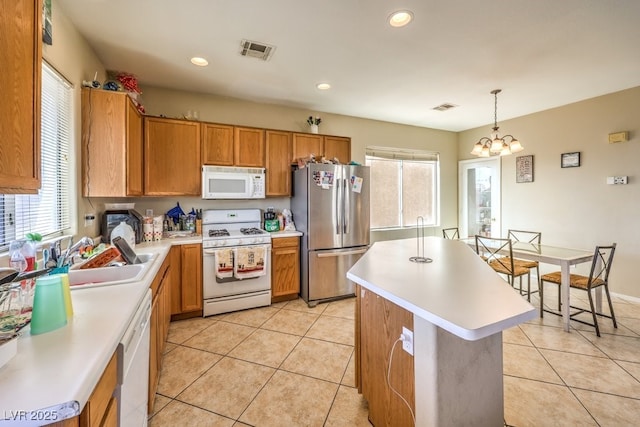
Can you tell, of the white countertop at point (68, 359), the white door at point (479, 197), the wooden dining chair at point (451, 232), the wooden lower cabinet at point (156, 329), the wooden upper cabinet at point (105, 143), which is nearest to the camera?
the white countertop at point (68, 359)

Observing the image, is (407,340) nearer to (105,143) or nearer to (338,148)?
(105,143)

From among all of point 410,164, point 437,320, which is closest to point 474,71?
point 410,164

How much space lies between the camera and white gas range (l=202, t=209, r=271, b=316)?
2.94 meters

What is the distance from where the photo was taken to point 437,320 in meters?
0.92

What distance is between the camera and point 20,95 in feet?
3.13

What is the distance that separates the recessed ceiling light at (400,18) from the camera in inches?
75.3

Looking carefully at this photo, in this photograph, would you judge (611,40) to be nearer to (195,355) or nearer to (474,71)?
(474,71)

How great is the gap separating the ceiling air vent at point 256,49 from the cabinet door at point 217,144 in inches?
38.5

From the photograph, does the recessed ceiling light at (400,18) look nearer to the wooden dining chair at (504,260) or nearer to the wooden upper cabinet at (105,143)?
the wooden upper cabinet at (105,143)

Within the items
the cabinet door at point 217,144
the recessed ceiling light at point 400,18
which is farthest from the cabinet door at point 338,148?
the recessed ceiling light at point 400,18

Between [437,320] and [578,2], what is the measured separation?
241cm

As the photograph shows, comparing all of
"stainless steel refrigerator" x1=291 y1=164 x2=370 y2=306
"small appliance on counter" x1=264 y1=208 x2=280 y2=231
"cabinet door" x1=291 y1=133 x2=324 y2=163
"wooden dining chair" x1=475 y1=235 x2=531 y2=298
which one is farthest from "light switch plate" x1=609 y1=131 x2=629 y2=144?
"small appliance on counter" x1=264 y1=208 x2=280 y2=231

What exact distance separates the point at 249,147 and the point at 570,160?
4389mm

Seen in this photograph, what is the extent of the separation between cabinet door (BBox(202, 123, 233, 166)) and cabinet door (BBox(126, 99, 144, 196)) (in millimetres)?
633
